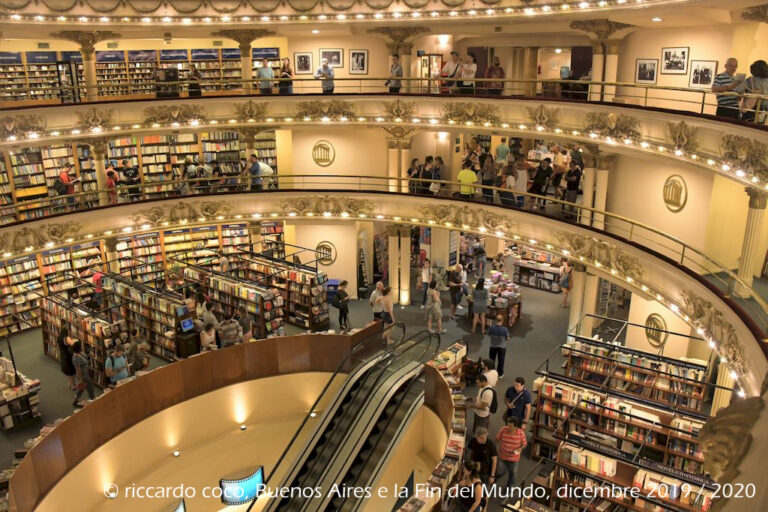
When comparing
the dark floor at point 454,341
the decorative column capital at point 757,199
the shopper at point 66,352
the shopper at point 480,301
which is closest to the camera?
the decorative column capital at point 757,199

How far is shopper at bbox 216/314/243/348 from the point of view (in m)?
14.9

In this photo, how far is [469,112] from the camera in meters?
17.5

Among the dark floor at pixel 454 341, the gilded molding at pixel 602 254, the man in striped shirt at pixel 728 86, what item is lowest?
the dark floor at pixel 454 341

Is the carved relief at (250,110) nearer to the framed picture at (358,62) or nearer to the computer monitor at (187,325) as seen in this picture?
the framed picture at (358,62)

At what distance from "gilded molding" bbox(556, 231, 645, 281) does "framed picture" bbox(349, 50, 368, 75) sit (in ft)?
30.2

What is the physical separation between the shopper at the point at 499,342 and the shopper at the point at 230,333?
596 centimetres

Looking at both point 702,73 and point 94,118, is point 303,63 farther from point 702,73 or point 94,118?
point 702,73

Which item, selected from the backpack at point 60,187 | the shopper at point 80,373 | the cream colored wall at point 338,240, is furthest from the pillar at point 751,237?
the backpack at point 60,187

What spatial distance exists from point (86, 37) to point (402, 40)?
355 inches

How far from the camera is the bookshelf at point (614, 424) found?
1085 centimetres

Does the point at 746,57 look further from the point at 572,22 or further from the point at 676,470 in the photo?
the point at 676,470

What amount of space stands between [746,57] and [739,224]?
3.62 metres

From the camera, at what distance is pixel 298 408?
605 inches

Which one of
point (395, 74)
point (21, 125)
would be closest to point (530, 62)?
point (395, 74)
